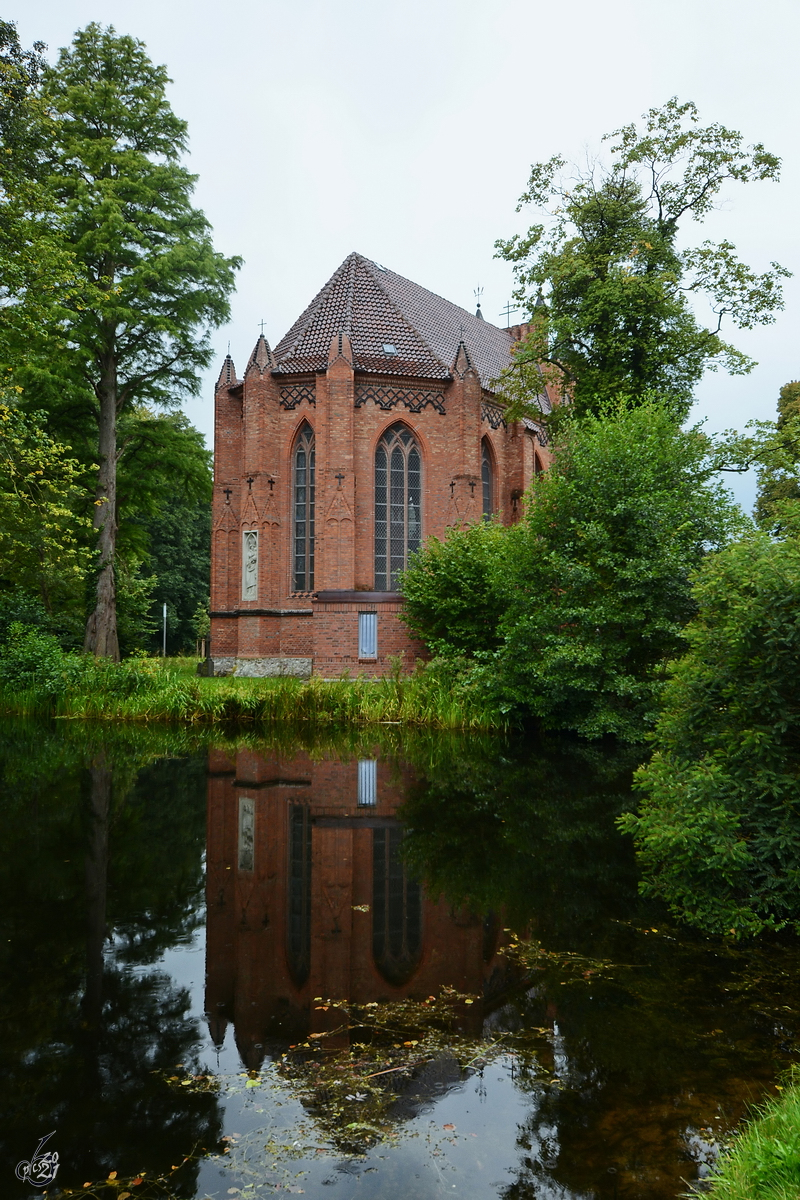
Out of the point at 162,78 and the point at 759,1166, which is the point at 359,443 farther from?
the point at 759,1166

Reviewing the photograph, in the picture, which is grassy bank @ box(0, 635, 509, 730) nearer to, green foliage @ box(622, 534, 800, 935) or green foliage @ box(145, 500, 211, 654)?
green foliage @ box(622, 534, 800, 935)

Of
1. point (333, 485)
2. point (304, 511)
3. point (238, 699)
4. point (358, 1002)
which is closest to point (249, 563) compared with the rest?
point (304, 511)

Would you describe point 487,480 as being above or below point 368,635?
above

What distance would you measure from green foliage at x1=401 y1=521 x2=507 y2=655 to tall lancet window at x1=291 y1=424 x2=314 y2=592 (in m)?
4.47

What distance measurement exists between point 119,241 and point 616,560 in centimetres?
1749

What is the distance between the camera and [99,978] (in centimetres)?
→ 443

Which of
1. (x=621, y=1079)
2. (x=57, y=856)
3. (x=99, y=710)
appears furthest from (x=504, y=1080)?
(x=99, y=710)

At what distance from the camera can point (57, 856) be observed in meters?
6.81

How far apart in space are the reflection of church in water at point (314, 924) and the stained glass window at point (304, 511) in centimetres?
1534

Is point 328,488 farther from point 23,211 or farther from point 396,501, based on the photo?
point 23,211

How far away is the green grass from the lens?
659 inches

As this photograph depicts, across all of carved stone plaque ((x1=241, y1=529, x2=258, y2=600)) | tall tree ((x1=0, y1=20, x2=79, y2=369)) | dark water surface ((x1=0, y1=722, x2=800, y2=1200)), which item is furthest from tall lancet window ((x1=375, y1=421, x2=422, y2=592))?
dark water surface ((x1=0, y1=722, x2=800, y2=1200))

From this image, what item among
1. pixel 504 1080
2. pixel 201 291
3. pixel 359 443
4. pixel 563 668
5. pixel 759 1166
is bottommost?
pixel 504 1080

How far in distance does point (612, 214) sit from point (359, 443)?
950 centimetres
